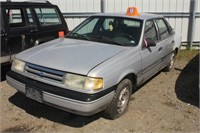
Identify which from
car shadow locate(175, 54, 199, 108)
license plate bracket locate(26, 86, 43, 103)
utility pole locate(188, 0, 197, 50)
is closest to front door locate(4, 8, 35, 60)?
license plate bracket locate(26, 86, 43, 103)

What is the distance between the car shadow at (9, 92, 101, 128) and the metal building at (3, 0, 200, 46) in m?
5.18

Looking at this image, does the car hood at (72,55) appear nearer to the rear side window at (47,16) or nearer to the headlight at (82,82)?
the headlight at (82,82)

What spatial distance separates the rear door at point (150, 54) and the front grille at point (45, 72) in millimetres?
1655

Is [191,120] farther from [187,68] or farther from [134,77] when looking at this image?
[187,68]

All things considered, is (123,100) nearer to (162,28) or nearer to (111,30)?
(111,30)

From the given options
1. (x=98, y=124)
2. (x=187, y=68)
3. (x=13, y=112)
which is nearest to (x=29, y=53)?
(x=13, y=112)

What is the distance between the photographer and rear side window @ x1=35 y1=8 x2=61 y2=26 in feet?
21.3

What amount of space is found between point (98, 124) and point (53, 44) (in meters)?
1.65

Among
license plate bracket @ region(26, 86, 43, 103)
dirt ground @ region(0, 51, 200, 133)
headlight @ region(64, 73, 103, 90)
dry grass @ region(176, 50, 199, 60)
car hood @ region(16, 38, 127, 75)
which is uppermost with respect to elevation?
car hood @ region(16, 38, 127, 75)

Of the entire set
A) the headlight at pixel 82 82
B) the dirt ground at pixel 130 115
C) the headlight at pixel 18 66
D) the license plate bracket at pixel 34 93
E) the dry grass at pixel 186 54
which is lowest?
the dirt ground at pixel 130 115

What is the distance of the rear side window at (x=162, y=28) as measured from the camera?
561cm

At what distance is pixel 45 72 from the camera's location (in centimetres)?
371

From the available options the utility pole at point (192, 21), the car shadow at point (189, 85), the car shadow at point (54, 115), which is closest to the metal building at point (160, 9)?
the utility pole at point (192, 21)

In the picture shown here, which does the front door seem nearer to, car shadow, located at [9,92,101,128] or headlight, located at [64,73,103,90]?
car shadow, located at [9,92,101,128]
